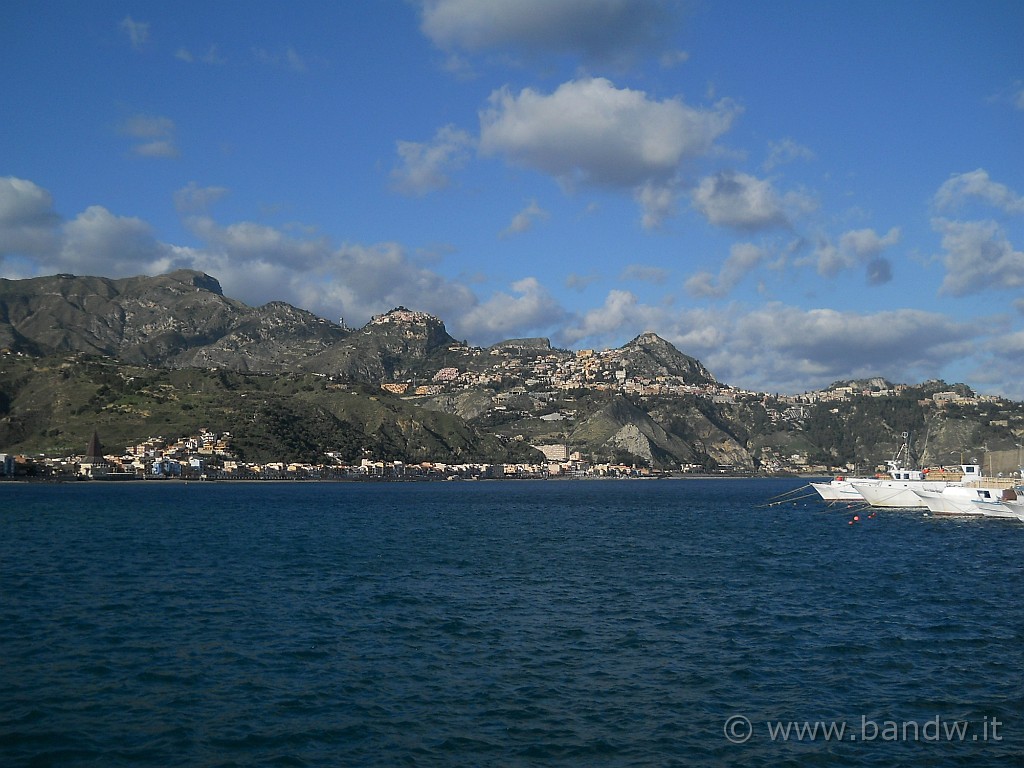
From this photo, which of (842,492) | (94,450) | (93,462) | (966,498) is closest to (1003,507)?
(966,498)

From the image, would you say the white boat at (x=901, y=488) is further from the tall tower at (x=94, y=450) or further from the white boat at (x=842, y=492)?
the tall tower at (x=94, y=450)

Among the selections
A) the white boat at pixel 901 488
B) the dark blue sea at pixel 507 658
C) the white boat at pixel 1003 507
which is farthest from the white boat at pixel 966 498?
the dark blue sea at pixel 507 658

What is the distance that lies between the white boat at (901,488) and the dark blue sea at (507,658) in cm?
4606

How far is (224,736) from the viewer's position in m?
17.4

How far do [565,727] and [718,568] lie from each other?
92.0 feet

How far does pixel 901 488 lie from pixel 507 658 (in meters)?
86.6

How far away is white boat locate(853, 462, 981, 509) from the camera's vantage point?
94.6 m

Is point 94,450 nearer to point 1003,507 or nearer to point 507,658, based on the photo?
point 1003,507

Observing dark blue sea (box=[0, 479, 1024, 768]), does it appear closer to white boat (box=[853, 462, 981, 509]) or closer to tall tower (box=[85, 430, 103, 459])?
white boat (box=[853, 462, 981, 509])

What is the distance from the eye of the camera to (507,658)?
2412 centimetres

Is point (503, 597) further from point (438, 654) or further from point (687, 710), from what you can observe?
point (687, 710)

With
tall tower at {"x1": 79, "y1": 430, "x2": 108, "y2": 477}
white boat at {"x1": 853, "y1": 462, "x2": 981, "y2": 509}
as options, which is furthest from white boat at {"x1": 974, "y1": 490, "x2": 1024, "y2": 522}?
tall tower at {"x1": 79, "y1": 430, "x2": 108, "y2": 477}

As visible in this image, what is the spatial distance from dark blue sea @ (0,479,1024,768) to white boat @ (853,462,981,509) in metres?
46.1

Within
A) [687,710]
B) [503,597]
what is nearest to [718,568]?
[503,597]
